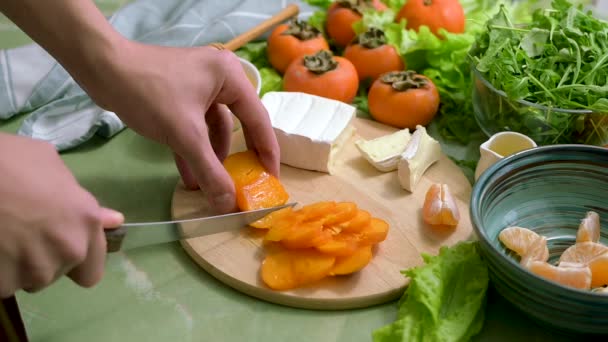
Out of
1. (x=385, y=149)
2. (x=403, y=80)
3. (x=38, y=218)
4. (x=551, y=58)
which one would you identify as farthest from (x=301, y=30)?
(x=38, y=218)

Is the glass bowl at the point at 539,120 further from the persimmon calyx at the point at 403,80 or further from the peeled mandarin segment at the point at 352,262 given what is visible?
the peeled mandarin segment at the point at 352,262

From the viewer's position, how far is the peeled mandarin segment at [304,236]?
3.70 ft

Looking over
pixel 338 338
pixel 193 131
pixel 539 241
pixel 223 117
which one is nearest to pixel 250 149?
pixel 223 117

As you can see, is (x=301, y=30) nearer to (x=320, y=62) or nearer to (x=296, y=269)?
(x=320, y=62)

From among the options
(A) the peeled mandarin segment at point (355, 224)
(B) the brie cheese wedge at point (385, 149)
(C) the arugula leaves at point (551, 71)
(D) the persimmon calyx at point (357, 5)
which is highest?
(C) the arugula leaves at point (551, 71)

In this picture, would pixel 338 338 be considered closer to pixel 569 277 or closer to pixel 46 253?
pixel 569 277

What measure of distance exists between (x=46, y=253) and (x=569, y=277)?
2.33 ft

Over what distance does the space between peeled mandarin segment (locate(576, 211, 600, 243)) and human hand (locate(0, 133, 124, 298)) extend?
75cm

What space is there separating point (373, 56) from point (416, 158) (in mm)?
396

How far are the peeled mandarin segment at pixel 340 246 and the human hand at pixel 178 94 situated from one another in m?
0.18

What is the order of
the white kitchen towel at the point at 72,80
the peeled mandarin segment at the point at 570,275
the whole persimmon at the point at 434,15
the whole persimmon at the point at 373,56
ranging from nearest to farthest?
1. the peeled mandarin segment at the point at 570,275
2. the white kitchen towel at the point at 72,80
3. the whole persimmon at the point at 373,56
4. the whole persimmon at the point at 434,15

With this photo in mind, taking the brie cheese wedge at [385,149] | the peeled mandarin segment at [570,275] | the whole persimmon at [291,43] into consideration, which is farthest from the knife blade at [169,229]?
the whole persimmon at [291,43]

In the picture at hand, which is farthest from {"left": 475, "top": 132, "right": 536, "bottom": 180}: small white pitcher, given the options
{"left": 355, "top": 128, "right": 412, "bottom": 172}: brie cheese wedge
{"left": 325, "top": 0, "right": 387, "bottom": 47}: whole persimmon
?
{"left": 325, "top": 0, "right": 387, "bottom": 47}: whole persimmon

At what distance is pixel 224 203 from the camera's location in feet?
3.87
